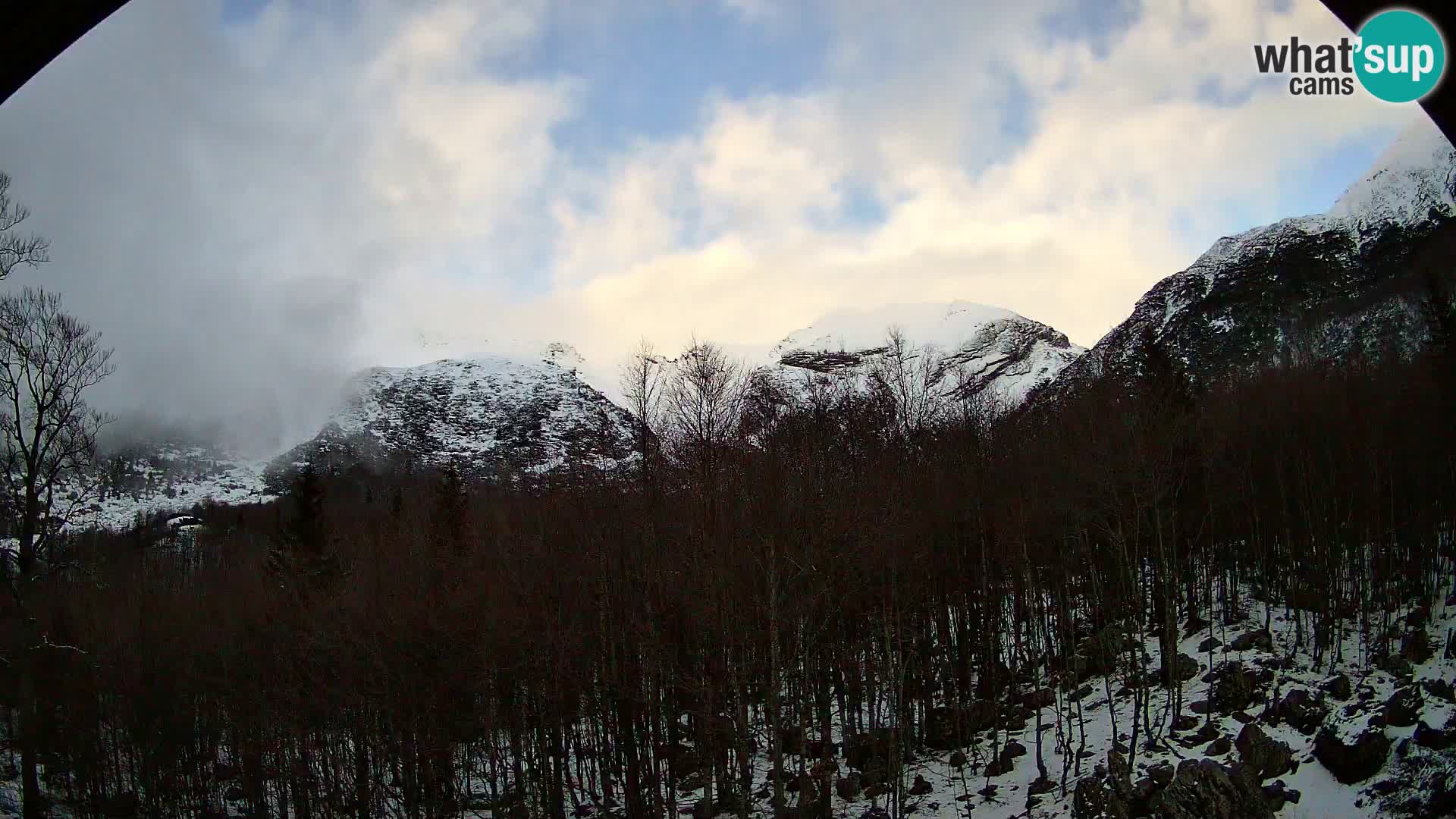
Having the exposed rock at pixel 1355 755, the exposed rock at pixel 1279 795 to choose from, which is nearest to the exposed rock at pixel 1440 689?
the exposed rock at pixel 1355 755

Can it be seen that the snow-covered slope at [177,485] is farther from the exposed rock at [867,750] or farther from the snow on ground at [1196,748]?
the snow on ground at [1196,748]

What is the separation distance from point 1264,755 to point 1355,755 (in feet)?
5.56

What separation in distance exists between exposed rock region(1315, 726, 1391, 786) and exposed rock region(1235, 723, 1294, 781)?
70cm

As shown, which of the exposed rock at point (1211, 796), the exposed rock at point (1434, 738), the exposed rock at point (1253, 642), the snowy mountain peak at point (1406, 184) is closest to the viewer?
the exposed rock at point (1211, 796)

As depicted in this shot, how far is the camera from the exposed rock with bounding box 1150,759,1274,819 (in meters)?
15.1

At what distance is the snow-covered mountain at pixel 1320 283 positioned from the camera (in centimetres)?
5884

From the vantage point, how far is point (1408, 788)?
601 inches

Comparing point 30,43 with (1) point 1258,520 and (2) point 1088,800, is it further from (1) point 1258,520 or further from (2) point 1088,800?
(1) point 1258,520

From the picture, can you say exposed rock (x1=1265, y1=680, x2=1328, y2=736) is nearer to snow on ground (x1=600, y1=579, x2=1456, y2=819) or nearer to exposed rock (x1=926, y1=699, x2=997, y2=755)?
snow on ground (x1=600, y1=579, x2=1456, y2=819)

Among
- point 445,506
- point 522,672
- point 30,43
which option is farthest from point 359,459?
point 30,43

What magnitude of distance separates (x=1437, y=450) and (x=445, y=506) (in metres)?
44.8

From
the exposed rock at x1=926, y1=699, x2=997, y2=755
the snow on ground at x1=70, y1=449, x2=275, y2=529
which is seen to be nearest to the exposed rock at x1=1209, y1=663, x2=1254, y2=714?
the exposed rock at x1=926, y1=699, x2=997, y2=755

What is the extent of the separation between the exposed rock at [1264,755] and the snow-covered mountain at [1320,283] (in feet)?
80.8

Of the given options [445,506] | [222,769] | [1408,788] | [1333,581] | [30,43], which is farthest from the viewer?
[445,506]
